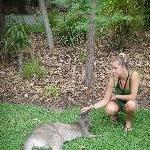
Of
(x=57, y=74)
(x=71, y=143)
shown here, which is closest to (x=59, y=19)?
(x=57, y=74)

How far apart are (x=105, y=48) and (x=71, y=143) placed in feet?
17.4

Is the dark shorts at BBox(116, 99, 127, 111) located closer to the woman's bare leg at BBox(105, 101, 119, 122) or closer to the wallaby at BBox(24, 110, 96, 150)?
the woman's bare leg at BBox(105, 101, 119, 122)

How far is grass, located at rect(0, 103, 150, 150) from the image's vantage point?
7723 millimetres

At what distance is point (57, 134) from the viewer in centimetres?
754

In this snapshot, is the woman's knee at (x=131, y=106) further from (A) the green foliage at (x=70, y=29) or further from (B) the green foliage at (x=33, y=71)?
(A) the green foliage at (x=70, y=29)

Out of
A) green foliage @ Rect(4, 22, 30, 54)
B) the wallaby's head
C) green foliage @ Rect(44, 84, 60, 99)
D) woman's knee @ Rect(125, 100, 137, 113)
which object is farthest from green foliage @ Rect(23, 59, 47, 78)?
woman's knee @ Rect(125, 100, 137, 113)

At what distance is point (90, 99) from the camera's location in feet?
33.4

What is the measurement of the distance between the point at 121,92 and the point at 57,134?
1.40 metres

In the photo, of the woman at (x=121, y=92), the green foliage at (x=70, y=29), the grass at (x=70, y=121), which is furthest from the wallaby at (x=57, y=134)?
the green foliage at (x=70, y=29)

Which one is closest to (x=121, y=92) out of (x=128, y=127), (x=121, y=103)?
(x=121, y=103)

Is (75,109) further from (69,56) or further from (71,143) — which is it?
(69,56)

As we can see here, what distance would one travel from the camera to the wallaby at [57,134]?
702 cm

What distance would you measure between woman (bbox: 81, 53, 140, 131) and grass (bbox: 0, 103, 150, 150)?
0.84 ft

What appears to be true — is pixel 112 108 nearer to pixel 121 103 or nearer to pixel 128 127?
pixel 121 103
